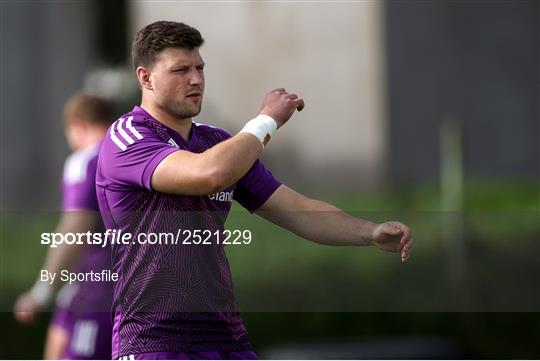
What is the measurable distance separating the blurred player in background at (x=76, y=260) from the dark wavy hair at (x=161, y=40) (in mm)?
2004

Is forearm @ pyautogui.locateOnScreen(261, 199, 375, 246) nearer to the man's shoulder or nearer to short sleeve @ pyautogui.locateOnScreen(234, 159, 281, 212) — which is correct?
short sleeve @ pyautogui.locateOnScreen(234, 159, 281, 212)

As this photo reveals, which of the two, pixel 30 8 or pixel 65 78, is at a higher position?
pixel 30 8

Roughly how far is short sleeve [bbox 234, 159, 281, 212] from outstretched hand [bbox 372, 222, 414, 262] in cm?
46

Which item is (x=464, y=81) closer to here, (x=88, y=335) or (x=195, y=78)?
(x=88, y=335)

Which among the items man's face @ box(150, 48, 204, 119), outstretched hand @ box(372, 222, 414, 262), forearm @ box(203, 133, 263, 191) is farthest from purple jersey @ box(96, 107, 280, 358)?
outstretched hand @ box(372, 222, 414, 262)

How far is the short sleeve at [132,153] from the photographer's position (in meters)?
3.73

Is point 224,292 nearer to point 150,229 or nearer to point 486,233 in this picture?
point 150,229

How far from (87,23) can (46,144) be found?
1624mm

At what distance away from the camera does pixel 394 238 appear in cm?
397

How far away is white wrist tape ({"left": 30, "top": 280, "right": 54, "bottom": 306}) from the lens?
6.15 metres

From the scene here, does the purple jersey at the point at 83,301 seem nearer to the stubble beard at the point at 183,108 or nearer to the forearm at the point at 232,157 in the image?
the stubble beard at the point at 183,108

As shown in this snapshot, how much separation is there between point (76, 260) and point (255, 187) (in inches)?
70.1

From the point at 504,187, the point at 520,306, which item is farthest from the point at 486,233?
the point at 504,187

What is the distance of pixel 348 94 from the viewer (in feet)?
43.2
